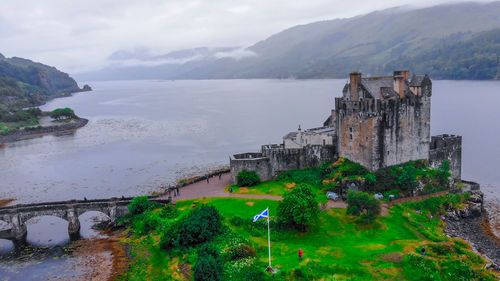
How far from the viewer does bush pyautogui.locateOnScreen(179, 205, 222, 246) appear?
137 feet

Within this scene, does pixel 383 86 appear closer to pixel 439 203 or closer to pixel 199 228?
pixel 439 203

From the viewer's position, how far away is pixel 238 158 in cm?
6309

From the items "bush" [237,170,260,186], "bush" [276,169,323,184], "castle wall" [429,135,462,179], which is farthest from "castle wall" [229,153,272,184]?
"castle wall" [429,135,462,179]

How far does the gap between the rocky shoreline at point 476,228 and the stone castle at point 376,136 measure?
8.49 meters

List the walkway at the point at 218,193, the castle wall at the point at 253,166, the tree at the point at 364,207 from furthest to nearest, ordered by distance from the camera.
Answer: the castle wall at the point at 253,166 → the walkway at the point at 218,193 → the tree at the point at 364,207

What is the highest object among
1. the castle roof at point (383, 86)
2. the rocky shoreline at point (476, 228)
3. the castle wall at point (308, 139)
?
the castle roof at point (383, 86)

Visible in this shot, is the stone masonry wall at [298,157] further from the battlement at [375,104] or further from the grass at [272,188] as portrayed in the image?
the battlement at [375,104]

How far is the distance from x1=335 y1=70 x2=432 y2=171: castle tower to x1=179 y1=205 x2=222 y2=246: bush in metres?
23.7

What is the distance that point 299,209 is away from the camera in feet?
139

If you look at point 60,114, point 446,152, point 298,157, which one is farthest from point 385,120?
point 60,114

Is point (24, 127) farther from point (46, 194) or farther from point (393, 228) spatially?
point (393, 228)

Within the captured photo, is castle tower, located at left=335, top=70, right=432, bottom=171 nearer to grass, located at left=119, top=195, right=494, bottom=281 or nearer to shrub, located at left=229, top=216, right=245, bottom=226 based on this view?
grass, located at left=119, top=195, right=494, bottom=281

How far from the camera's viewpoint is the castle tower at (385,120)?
52781 mm

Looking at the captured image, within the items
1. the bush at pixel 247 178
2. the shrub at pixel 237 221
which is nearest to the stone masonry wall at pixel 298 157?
the bush at pixel 247 178
